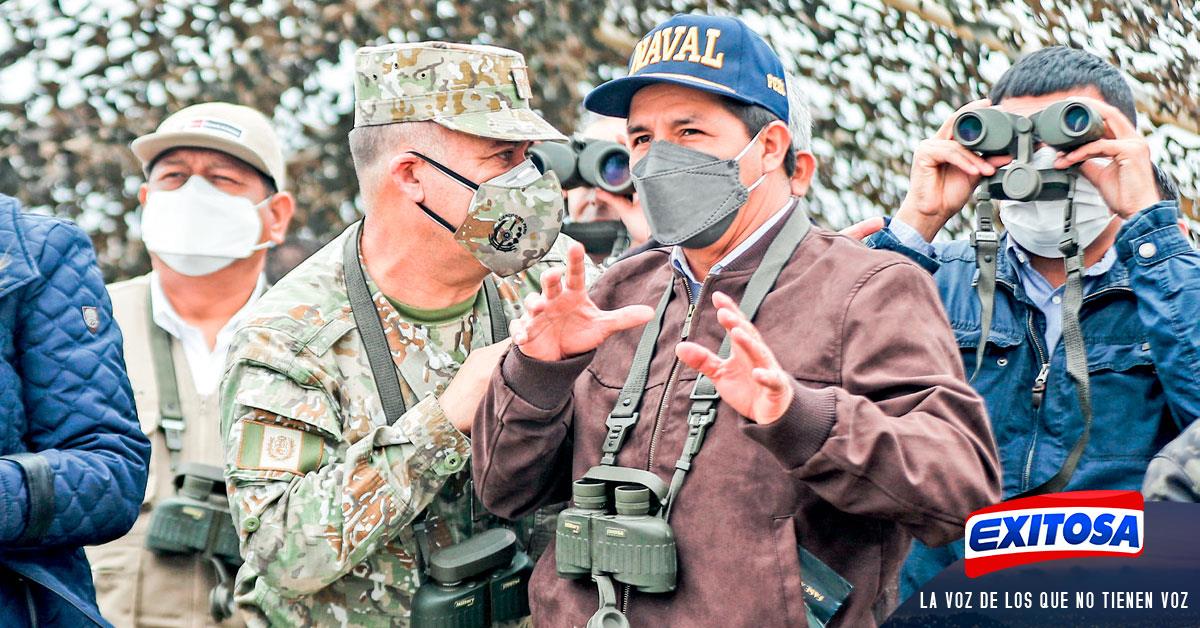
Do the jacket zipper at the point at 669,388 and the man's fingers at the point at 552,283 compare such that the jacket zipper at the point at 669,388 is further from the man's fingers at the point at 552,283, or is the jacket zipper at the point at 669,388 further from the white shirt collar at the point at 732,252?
the man's fingers at the point at 552,283

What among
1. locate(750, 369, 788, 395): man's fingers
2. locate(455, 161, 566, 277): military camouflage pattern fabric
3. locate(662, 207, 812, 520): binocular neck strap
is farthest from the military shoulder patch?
locate(750, 369, 788, 395): man's fingers

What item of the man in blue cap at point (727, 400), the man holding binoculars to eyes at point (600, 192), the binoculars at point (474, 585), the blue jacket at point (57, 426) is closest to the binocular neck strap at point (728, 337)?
the man in blue cap at point (727, 400)

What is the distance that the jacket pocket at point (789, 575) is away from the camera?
2.32 m

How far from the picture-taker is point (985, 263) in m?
3.37

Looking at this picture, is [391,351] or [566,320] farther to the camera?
[391,351]

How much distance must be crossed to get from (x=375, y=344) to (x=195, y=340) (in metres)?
1.28

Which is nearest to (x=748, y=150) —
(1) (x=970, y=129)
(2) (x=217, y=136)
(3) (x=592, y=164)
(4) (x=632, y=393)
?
(4) (x=632, y=393)

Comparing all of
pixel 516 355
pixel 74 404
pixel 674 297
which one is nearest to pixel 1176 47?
pixel 674 297

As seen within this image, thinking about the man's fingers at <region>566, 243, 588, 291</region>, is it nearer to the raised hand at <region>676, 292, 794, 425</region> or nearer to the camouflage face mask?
the raised hand at <region>676, 292, 794, 425</region>

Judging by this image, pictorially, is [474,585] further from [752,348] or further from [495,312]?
[752,348]

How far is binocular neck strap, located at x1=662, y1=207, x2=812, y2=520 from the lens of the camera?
2.47m

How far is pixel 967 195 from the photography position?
349 cm

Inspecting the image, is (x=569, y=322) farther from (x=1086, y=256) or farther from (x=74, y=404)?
(x=1086, y=256)

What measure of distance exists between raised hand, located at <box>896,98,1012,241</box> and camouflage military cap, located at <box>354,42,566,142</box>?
930mm
